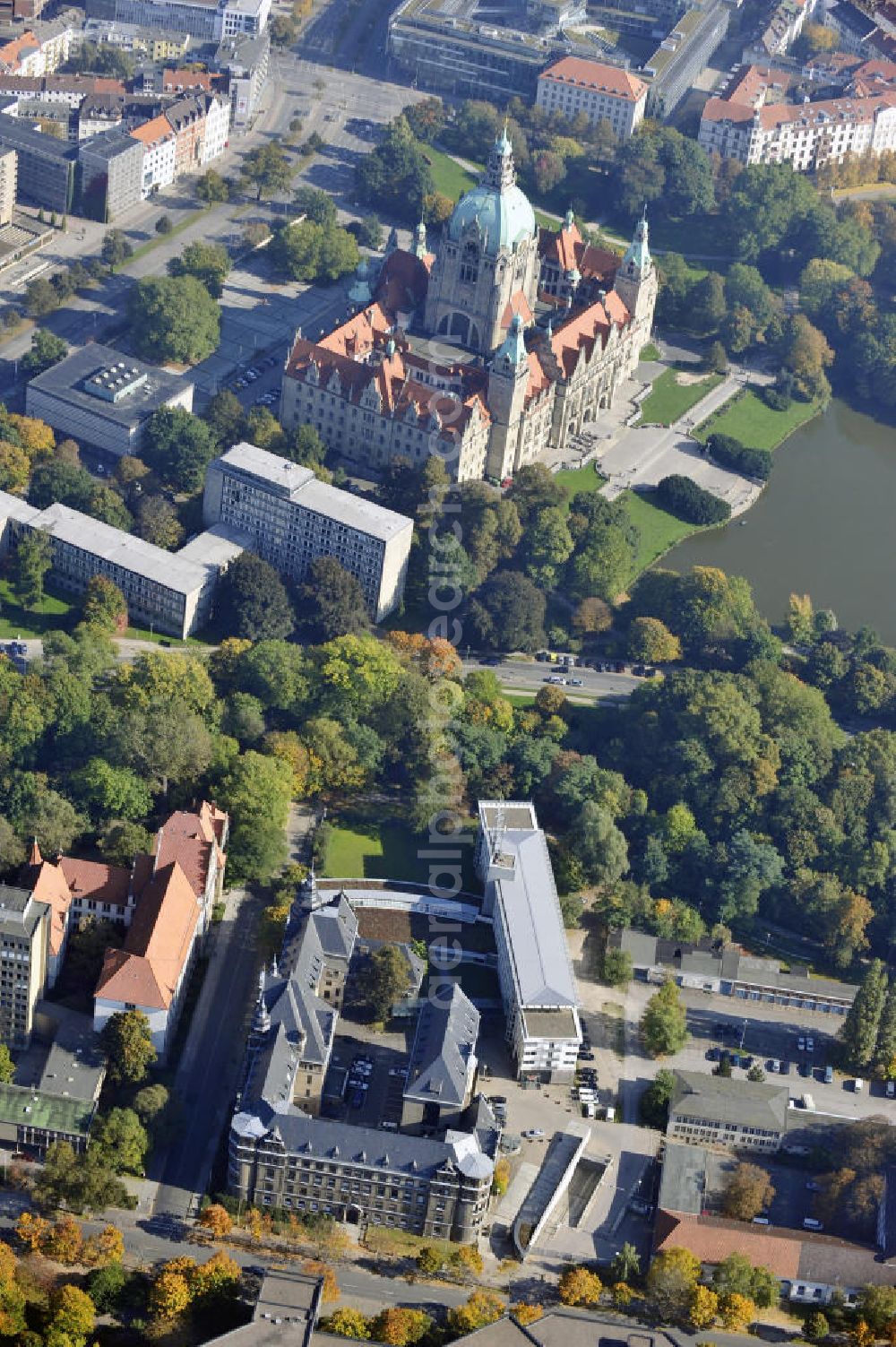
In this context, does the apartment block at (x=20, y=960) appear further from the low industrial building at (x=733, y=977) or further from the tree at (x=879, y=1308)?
the tree at (x=879, y=1308)

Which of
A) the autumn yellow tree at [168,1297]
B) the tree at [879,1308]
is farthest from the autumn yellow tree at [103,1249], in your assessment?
the tree at [879,1308]

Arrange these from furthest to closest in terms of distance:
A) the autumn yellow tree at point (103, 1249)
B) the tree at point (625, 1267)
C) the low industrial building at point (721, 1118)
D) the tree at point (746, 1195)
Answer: the low industrial building at point (721, 1118)
the tree at point (746, 1195)
the tree at point (625, 1267)
the autumn yellow tree at point (103, 1249)

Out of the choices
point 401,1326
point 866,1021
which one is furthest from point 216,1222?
point 866,1021

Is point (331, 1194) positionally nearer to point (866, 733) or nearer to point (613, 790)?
point (613, 790)

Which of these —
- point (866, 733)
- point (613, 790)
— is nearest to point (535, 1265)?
point (613, 790)

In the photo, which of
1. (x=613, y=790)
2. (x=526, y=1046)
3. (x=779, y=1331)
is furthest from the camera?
(x=613, y=790)

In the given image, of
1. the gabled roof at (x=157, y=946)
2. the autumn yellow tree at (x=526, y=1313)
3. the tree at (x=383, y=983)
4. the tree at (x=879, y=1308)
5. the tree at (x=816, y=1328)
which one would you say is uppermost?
the gabled roof at (x=157, y=946)

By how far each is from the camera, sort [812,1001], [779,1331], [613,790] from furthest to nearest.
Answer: [613,790] → [812,1001] → [779,1331]

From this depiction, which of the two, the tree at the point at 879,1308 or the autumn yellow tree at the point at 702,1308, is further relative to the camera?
the tree at the point at 879,1308
